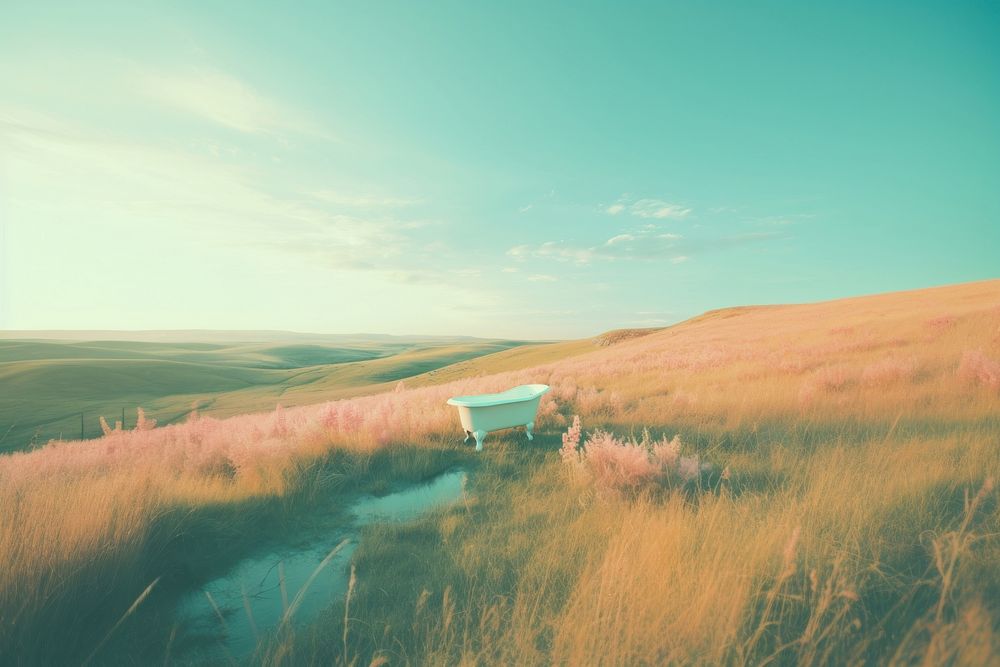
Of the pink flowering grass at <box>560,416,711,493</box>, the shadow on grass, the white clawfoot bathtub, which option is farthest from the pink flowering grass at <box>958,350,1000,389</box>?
the shadow on grass

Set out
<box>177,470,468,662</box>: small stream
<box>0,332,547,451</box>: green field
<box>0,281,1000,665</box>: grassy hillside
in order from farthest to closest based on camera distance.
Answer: <box>0,332,547,451</box>: green field < <box>177,470,468,662</box>: small stream < <box>0,281,1000,665</box>: grassy hillside

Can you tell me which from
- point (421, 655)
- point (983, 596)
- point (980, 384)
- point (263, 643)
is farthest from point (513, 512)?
point (980, 384)

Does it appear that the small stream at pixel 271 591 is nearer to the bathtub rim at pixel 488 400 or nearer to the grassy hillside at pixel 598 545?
the grassy hillside at pixel 598 545

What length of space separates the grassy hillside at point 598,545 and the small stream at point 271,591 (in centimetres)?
16

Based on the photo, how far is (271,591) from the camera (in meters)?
3.03

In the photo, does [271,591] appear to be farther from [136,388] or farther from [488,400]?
[136,388]

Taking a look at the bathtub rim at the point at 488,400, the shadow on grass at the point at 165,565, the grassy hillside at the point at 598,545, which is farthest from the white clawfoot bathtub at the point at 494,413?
the shadow on grass at the point at 165,565

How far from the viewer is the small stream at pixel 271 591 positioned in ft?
8.27

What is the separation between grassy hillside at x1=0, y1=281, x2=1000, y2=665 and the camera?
6.81 ft

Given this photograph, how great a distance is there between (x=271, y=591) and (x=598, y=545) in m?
2.55

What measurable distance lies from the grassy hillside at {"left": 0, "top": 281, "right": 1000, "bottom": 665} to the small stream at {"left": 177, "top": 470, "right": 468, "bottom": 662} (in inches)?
6.4

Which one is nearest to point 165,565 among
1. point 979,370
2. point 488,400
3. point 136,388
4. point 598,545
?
point 598,545

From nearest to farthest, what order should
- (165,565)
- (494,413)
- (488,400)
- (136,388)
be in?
(165,565), (494,413), (488,400), (136,388)

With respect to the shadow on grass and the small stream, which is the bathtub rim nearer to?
the shadow on grass
